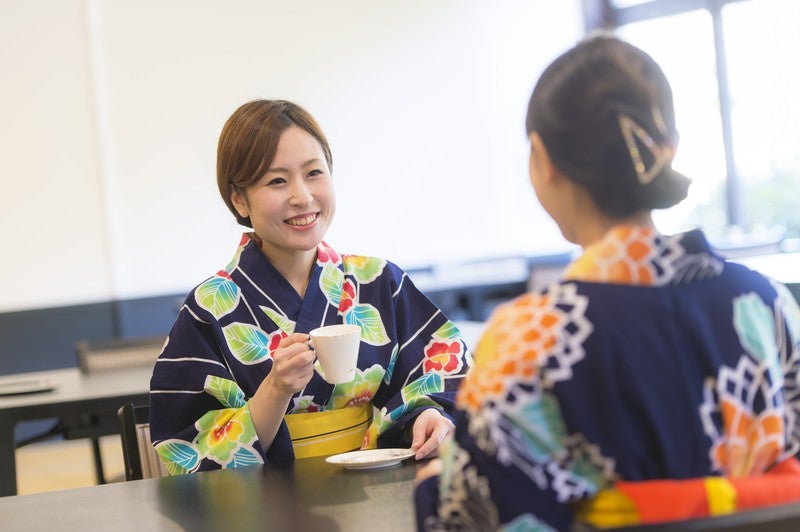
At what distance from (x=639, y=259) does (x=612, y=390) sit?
0.49 ft

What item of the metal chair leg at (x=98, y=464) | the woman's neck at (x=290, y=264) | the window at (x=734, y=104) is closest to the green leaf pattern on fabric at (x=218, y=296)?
the woman's neck at (x=290, y=264)

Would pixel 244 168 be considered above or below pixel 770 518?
above

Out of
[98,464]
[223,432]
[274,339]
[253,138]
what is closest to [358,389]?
[274,339]

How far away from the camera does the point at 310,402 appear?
1939 mm

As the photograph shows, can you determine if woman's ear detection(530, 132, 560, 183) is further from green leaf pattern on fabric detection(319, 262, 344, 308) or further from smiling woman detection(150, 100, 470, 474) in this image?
green leaf pattern on fabric detection(319, 262, 344, 308)

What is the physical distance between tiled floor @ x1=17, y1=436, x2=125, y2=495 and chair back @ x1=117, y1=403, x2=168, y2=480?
3.13 m

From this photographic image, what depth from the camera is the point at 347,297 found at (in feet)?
6.77

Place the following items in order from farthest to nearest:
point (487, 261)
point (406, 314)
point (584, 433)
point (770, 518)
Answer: point (487, 261), point (406, 314), point (584, 433), point (770, 518)

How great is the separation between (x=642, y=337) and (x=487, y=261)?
629 centimetres

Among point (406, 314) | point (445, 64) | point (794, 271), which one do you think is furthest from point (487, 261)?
point (406, 314)

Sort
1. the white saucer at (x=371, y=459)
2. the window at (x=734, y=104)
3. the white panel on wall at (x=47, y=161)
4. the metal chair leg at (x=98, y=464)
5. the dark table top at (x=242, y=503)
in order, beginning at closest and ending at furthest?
the dark table top at (x=242, y=503) < the white saucer at (x=371, y=459) < the metal chair leg at (x=98, y=464) < the white panel on wall at (x=47, y=161) < the window at (x=734, y=104)

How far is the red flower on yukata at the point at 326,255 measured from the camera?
2090 mm

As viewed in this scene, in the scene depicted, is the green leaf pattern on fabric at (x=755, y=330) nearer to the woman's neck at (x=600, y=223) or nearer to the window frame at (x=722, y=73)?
the woman's neck at (x=600, y=223)

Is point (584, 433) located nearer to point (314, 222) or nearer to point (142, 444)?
point (314, 222)
